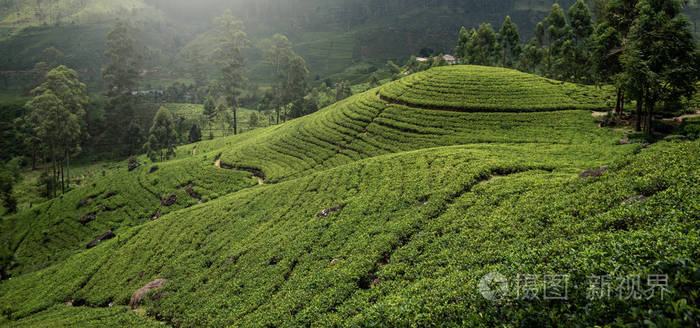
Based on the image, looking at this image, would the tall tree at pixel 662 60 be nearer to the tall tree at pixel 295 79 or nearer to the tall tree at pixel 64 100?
the tall tree at pixel 295 79

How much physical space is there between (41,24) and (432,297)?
260583 mm

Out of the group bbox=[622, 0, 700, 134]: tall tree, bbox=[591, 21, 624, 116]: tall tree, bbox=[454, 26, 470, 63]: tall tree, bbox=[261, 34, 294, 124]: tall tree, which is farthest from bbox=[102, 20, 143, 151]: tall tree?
bbox=[622, 0, 700, 134]: tall tree

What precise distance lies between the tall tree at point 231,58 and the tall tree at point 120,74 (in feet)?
88.8

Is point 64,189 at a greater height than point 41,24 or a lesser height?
lesser

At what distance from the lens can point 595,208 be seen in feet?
39.2

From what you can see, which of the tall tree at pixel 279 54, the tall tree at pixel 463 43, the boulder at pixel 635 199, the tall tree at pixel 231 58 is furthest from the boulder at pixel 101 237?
the tall tree at pixel 463 43

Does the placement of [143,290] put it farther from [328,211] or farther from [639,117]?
[639,117]

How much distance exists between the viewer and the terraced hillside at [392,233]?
29.2ft

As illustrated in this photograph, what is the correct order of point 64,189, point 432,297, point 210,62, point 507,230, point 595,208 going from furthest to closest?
point 210,62, point 64,189, point 507,230, point 595,208, point 432,297

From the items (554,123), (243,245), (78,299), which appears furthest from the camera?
(554,123)

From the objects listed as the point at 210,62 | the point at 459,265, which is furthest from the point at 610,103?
the point at 210,62

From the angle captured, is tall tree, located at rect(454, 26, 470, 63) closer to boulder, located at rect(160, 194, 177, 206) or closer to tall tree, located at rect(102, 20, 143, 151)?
boulder, located at rect(160, 194, 177, 206)

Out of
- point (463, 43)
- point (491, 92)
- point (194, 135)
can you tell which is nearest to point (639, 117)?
point (491, 92)

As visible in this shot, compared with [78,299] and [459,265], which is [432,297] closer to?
[459,265]
